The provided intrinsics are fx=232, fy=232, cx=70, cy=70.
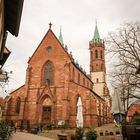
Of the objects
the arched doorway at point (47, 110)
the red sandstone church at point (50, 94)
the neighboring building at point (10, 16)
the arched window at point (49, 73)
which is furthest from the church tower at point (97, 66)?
the neighboring building at point (10, 16)

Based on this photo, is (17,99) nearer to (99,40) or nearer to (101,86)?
(101,86)

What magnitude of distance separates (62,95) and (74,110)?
318cm

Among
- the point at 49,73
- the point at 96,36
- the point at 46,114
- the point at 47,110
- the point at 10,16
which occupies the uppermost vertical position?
the point at 96,36

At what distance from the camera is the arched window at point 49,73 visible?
40.1 metres

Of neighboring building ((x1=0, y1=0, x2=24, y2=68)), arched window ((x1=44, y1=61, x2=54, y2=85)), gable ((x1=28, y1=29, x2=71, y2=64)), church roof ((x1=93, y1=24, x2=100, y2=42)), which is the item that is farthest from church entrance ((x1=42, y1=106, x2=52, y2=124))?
church roof ((x1=93, y1=24, x2=100, y2=42))

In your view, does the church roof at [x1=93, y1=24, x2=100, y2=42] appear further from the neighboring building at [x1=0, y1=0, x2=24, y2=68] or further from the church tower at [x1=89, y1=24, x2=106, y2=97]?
the neighboring building at [x1=0, y1=0, x2=24, y2=68]

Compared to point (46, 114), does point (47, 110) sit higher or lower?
higher

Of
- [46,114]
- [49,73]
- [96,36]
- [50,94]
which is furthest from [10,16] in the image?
[96,36]

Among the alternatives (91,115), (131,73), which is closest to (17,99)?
(91,115)

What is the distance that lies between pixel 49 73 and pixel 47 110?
658 cm

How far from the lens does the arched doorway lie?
125ft

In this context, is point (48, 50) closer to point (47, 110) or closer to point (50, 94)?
point (50, 94)

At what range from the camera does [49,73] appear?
40.9 metres

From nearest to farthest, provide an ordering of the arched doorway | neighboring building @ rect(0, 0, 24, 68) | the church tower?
neighboring building @ rect(0, 0, 24, 68), the arched doorway, the church tower
